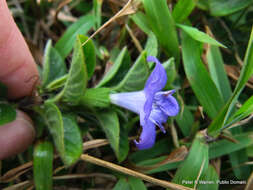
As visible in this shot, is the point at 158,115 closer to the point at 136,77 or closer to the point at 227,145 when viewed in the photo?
the point at 136,77

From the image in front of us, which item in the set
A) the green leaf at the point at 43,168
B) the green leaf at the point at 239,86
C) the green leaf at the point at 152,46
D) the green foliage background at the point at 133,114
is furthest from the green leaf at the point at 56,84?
the green leaf at the point at 239,86

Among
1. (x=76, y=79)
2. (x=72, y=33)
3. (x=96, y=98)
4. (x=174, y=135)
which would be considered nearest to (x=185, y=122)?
(x=174, y=135)

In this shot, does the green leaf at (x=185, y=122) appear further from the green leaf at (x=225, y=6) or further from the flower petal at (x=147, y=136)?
the green leaf at (x=225, y=6)

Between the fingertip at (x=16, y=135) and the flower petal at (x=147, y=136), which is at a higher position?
the fingertip at (x=16, y=135)

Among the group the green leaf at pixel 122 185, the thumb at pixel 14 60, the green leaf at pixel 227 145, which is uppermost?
the thumb at pixel 14 60

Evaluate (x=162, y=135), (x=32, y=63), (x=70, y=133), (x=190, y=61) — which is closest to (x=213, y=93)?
(x=190, y=61)

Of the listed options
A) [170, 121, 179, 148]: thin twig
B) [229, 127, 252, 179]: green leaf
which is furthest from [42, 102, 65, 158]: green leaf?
[229, 127, 252, 179]: green leaf
